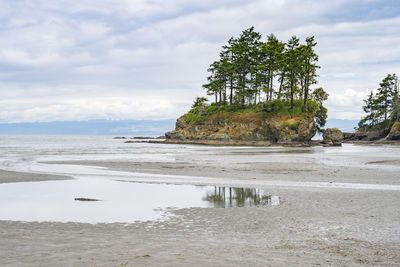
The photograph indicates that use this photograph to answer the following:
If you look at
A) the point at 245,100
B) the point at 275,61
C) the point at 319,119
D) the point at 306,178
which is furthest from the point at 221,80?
the point at 306,178

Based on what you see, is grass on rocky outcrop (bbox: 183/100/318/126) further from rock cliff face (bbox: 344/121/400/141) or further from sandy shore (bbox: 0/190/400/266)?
sandy shore (bbox: 0/190/400/266)

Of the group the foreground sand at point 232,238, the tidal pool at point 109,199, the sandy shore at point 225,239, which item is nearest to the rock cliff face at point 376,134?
the foreground sand at point 232,238

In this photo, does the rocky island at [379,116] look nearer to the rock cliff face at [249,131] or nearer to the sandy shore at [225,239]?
the rock cliff face at [249,131]

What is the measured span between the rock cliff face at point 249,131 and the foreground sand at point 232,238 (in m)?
60.3

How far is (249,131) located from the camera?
81.2 m

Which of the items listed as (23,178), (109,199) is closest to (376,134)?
(23,178)

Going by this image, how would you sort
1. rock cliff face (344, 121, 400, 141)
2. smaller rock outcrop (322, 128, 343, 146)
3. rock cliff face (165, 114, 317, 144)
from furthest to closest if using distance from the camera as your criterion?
rock cliff face (344, 121, 400, 141) < smaller rock outcrop (322, 128, 343, 146) < rock cliff face (165, 114, 317, 144)

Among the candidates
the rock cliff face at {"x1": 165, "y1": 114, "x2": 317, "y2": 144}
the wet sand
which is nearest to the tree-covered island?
the rock cliff face at {"x1": 165, "y1": 114, "x2": 317, "y2": 144}

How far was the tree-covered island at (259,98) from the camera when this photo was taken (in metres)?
77.2

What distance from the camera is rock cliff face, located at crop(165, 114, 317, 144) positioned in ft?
242

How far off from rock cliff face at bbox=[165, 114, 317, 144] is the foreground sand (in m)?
60.3

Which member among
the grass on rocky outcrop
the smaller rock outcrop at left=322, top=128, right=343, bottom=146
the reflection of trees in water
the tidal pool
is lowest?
the reflection of trees in water

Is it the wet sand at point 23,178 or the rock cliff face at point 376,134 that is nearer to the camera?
the wet sand at point 23,178

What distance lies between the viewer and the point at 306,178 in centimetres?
2234
